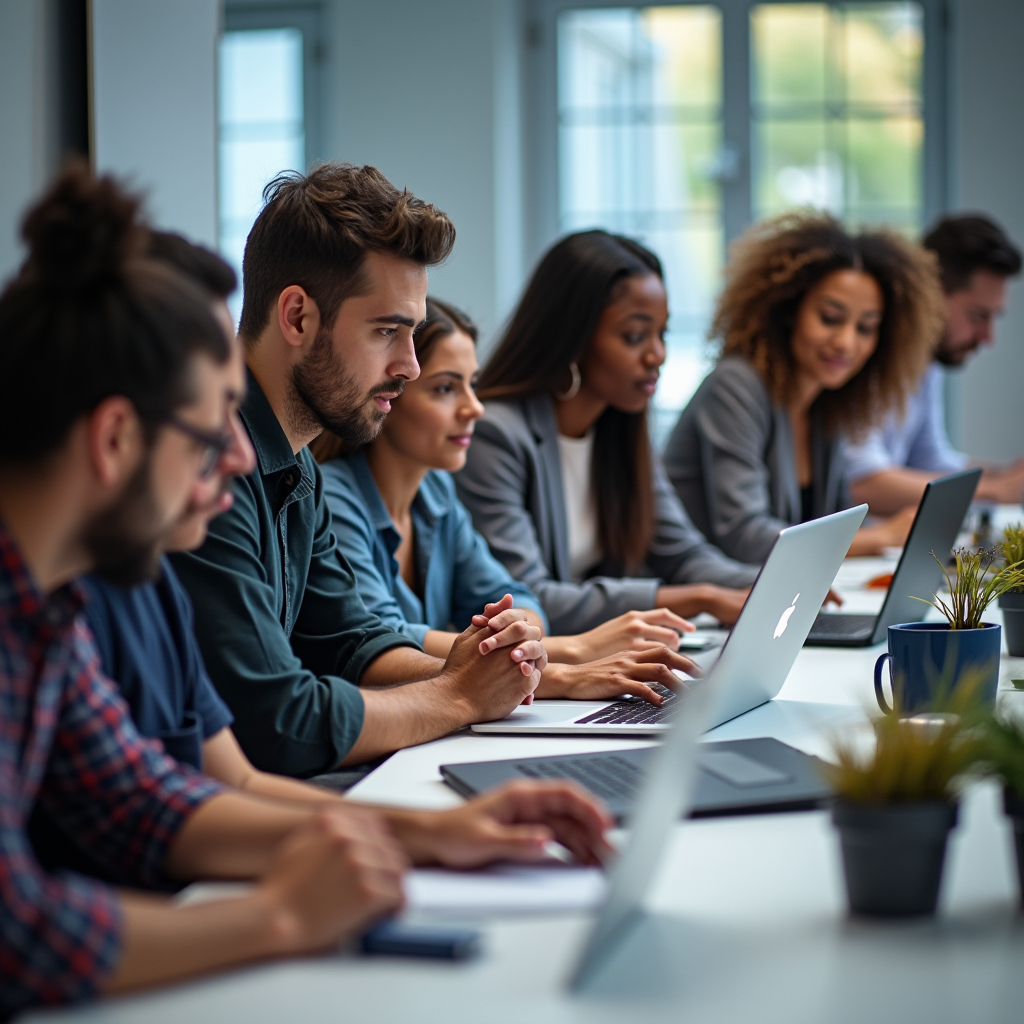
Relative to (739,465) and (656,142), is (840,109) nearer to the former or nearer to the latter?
(656,142)

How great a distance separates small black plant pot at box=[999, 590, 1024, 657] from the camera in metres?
1.87

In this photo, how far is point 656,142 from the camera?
5.16 m

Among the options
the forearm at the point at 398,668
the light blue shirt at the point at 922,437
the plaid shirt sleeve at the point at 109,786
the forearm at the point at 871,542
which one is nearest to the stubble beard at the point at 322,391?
the forearm at the point at 398,668

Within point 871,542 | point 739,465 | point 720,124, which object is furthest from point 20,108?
point 720,124

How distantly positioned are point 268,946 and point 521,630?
0.77 m

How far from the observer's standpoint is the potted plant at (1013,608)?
1840 mm

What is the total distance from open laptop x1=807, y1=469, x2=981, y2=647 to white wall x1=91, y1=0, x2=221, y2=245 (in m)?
1.45

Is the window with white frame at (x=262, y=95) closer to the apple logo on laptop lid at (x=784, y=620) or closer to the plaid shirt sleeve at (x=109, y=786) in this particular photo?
the apple logo on laptop lid at (x=784, y=620)

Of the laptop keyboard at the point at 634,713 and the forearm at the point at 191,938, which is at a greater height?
the forearm at the point at 191,938

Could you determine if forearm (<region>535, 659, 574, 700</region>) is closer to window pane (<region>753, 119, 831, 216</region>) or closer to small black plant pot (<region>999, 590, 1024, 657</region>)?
small black plant pot (<region>999, 590, 1024, 657</region>)

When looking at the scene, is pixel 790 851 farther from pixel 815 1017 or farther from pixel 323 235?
pixel 323 235

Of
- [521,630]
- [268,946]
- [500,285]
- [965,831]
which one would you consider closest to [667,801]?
[268,946]

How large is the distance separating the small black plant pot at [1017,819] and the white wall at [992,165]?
4.41 m

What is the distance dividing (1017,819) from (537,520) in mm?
1834
